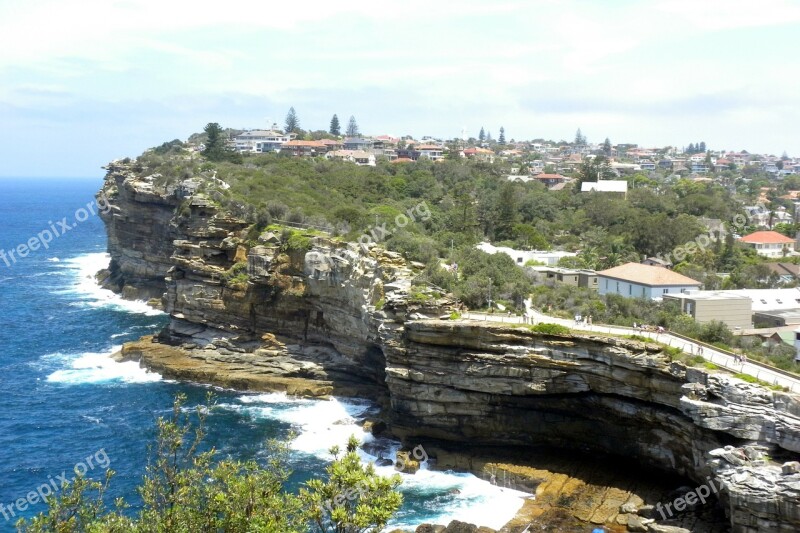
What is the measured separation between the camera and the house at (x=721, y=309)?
37938 millimetres

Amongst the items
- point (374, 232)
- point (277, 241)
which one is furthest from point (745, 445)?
point (277, 241)

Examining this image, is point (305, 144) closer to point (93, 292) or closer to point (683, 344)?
point (93, 292)

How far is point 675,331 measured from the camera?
34.6 meters

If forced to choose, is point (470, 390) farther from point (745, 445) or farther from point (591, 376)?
point (745, 445)

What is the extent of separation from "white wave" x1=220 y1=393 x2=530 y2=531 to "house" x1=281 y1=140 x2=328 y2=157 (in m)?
71.3

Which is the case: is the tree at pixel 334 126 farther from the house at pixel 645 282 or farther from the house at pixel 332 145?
the house at pixel 645 282

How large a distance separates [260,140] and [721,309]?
97350 mm

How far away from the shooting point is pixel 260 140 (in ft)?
407

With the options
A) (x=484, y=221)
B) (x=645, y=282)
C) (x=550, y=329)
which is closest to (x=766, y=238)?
(x=484, y=221)

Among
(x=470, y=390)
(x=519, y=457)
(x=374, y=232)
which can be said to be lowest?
(x=519, y=457)

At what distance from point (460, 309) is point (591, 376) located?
27.0ft

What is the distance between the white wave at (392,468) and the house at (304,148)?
234ft

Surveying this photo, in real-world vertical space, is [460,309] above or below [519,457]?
above

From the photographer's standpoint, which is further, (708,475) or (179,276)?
(179,276)
